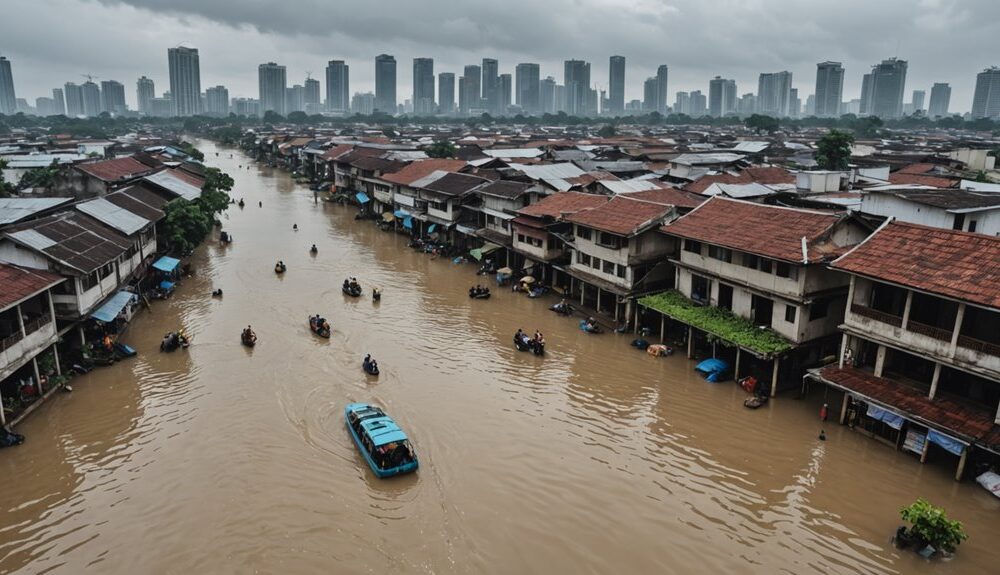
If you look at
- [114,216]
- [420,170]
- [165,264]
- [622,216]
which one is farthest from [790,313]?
[420,170]

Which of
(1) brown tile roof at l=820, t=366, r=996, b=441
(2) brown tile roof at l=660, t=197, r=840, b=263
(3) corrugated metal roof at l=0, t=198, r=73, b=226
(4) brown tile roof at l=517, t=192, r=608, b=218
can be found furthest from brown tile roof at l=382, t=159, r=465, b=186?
(1) brown tile roof at l=820, t=366, r=996, b=441

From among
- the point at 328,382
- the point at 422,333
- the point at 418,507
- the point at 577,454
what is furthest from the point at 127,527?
the point at 422,333

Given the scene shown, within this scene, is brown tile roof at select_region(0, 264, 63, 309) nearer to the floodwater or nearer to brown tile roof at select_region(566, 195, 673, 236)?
the floodwater

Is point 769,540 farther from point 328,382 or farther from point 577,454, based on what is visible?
point 328,382

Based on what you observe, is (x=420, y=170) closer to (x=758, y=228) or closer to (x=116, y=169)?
(x=116, y=169)

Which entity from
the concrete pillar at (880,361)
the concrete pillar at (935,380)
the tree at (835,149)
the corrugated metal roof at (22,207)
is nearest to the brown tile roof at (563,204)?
the concrete pillar at (880,361)

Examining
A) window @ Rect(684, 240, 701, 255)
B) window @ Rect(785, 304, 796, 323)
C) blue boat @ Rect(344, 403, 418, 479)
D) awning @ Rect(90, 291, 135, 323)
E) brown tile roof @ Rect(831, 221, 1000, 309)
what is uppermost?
brown tile roof @ Rect(831, 221, 1000, 309)

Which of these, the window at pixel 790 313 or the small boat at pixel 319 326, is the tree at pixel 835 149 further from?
the small boat at pixel 319 326
